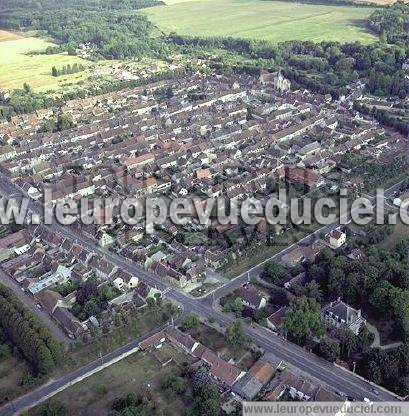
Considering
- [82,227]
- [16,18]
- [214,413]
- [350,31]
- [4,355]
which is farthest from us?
[16,18]

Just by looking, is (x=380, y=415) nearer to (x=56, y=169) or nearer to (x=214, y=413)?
(x=214, y=413)

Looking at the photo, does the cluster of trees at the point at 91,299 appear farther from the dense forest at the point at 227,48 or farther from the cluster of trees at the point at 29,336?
the dense forest at the point at 227,48

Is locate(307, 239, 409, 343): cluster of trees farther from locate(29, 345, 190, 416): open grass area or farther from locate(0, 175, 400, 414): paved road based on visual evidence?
locate(29, 345, 190, 416): open grass area

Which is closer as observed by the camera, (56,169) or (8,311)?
(8,311)

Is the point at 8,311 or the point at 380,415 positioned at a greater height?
the point at 8,311

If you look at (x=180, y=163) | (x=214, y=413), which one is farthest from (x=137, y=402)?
(x=180, y=163)

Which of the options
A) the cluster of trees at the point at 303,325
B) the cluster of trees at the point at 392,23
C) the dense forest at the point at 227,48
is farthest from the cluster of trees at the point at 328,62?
the cluster of trees at the point at 303,325

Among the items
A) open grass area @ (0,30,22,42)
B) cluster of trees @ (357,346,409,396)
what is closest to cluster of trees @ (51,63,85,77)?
open grass area @ (0,30,22,42)
